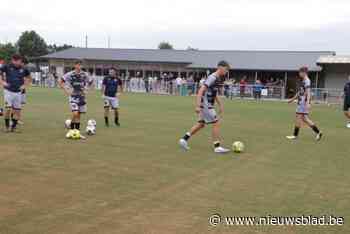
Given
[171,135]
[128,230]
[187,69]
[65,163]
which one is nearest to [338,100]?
[187,69]

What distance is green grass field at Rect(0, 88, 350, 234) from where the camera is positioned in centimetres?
563

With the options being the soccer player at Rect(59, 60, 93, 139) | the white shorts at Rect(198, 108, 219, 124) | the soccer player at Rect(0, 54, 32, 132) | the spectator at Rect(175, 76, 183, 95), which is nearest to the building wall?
the spectator at Rect(175, 76, 183, 95)

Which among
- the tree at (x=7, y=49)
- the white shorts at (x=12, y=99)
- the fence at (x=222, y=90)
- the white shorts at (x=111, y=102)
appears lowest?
the fence at (x=222, y=90)

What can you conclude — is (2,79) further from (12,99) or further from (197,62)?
(197,62)

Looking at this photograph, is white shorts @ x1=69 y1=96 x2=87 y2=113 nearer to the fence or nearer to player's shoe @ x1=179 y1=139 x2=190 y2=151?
player's shoe @ x1=179 y1=139 x2=190 y2=151

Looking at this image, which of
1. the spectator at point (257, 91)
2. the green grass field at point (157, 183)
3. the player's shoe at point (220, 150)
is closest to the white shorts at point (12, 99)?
the green grass field at point (157, 183)

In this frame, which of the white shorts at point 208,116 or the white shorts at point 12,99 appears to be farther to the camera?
the white shorts at point 12,99

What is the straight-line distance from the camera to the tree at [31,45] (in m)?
79.5

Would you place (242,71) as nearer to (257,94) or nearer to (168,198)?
(257,94)

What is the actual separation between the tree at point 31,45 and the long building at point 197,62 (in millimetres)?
22751

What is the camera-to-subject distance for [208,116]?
10914mm

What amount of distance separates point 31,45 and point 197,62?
40.5m

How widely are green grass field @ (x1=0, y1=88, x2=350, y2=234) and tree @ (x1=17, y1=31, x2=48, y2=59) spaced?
230ft

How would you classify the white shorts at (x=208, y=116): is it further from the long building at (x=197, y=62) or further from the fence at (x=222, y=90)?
the long building at (x=197, y=62)
